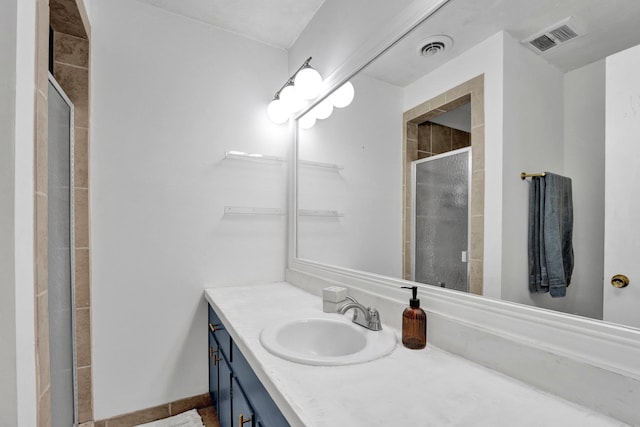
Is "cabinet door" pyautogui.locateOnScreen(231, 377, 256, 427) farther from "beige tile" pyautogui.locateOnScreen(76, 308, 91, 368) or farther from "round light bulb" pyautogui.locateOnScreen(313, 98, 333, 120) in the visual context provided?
"round light bulb" pyautogui.locateOnScreen(313, 98, 333, 120)

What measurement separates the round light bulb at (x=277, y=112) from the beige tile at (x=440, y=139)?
116cm

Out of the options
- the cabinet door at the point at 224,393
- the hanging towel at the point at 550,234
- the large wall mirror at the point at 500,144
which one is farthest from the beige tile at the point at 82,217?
the hanging towel at the point at 550,234

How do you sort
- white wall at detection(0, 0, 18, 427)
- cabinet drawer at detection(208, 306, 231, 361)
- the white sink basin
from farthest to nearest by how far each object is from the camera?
cabinet drawer at detection(208, 306, 231, 361)
the white sink basin
white wall at detection(0, 0, 18, 427)

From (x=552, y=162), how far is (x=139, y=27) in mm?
2071

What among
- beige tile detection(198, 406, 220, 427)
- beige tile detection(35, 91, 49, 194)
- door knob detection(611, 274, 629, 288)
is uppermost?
beige tile detection(35, 91, 49, 194)

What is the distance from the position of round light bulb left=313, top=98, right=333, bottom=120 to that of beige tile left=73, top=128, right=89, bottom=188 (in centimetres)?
120

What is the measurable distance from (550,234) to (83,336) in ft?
6.62

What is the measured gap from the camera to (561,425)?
2.02 feet

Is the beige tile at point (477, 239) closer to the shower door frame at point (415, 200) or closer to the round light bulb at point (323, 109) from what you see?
the shower door frame at point (415, 200)

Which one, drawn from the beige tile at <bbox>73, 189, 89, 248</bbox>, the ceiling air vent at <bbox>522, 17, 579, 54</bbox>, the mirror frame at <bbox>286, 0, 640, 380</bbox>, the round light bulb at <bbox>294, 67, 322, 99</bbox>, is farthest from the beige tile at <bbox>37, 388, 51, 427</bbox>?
the round light bulb at <bbox>294, 67, 322, 99</bbox>

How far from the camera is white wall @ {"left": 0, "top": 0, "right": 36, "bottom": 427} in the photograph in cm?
62

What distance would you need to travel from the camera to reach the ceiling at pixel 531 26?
2.19ft

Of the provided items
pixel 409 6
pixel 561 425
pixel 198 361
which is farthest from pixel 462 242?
pixel 198 361

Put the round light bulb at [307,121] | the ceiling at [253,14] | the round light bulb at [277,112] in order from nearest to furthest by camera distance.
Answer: the ceiling at [253,14] < the round light bulb at [307,121] < the round light bulb at [277,112]
